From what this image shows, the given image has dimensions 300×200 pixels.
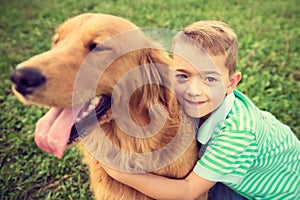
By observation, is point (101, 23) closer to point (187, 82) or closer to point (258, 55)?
point (187, 82)

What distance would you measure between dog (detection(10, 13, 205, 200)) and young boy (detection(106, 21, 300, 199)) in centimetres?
9

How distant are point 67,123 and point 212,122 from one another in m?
0.87

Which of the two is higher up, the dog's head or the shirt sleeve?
the dog's head

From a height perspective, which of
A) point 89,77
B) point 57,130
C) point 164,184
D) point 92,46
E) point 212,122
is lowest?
point 164,184

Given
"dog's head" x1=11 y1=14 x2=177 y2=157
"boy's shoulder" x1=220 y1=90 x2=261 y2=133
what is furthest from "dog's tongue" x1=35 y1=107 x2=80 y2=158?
"boy's shoulder" x1=220 y1=90 x2=261 y2=133

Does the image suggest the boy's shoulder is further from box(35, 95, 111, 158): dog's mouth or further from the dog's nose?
the dog's nose

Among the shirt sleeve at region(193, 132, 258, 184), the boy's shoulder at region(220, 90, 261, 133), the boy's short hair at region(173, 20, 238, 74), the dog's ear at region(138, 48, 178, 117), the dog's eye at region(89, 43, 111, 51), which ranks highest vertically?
the dog's eye at region(89, 43, 111, 51)

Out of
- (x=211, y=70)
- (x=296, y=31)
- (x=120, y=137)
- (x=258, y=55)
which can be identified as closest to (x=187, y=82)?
(x=211, y=70)

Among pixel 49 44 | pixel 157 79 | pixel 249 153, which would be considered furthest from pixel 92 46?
pixel 49 44

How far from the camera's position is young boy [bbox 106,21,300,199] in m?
2.21

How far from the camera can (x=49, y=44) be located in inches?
204

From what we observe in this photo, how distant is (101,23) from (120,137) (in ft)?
2.22

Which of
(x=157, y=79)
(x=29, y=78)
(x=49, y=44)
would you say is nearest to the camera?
(x=29, y=78)

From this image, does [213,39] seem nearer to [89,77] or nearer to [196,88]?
[196,88]
